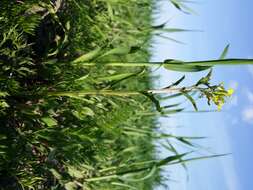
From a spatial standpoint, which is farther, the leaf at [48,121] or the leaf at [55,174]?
the leaf at [55,174]

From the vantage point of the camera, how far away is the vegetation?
197 cm

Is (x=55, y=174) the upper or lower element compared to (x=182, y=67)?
lower

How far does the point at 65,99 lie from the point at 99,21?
0.76 metres

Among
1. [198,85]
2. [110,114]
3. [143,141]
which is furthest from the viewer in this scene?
[143,141]

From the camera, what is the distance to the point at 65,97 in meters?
2.35

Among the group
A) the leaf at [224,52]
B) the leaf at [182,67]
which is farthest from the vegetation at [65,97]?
the leaf at [224,52]

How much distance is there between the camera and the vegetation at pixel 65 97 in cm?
197

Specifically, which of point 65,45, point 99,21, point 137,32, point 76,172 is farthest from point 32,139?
point 137,32

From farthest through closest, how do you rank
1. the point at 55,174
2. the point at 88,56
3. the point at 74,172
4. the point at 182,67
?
the point at 74,172 < the point at 55,174 < the point at 88,56 < the point at 182,67

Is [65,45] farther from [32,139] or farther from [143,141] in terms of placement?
[143,141]

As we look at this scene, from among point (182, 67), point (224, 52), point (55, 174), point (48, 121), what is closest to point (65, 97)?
point (48, 121)

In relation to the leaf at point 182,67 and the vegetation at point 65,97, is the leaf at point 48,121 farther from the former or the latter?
the leaf at point 182,67

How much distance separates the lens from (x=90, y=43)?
2.74m

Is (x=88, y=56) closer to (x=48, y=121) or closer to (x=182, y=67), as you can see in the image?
(x=48, y=121)
